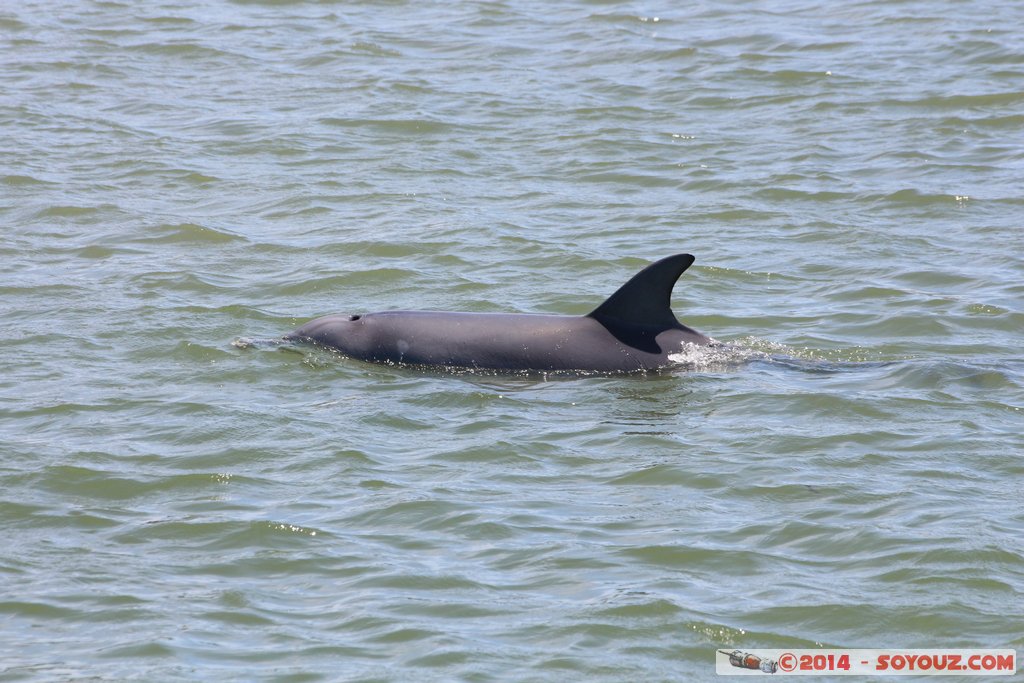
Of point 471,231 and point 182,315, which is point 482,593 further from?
point 471,231

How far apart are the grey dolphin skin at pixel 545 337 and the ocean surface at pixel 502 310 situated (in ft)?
0.51

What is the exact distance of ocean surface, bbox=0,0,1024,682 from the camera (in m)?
6.95

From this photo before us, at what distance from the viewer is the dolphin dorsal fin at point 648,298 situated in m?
9.84

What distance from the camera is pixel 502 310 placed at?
11992mm

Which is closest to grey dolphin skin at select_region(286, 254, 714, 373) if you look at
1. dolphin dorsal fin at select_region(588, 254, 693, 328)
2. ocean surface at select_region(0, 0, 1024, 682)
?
dolphin dorsal fin at select_region(588, 254, 693, 328)

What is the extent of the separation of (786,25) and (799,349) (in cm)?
1147

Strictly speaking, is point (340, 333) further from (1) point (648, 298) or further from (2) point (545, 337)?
(1) point (648, 298)

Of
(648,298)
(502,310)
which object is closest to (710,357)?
(648,298)

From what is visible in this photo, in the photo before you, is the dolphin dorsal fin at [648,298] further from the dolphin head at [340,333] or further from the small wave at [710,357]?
the dolphin head at [340,333]

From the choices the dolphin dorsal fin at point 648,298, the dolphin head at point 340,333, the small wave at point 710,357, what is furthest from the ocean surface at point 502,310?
the dolphin dorsal fin at point 648,298

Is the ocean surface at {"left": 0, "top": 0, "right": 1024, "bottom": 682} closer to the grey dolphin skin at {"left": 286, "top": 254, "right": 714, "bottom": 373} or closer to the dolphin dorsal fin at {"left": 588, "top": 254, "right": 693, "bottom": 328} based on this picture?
the grey dolphin skin at {"left": 286, "top": 254, "right": 714, "bottom": 373}

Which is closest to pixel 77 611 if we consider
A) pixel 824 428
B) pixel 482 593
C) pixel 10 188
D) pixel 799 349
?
pixel 482 593

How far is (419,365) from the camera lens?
416 inches

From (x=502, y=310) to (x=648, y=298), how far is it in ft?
7.02
